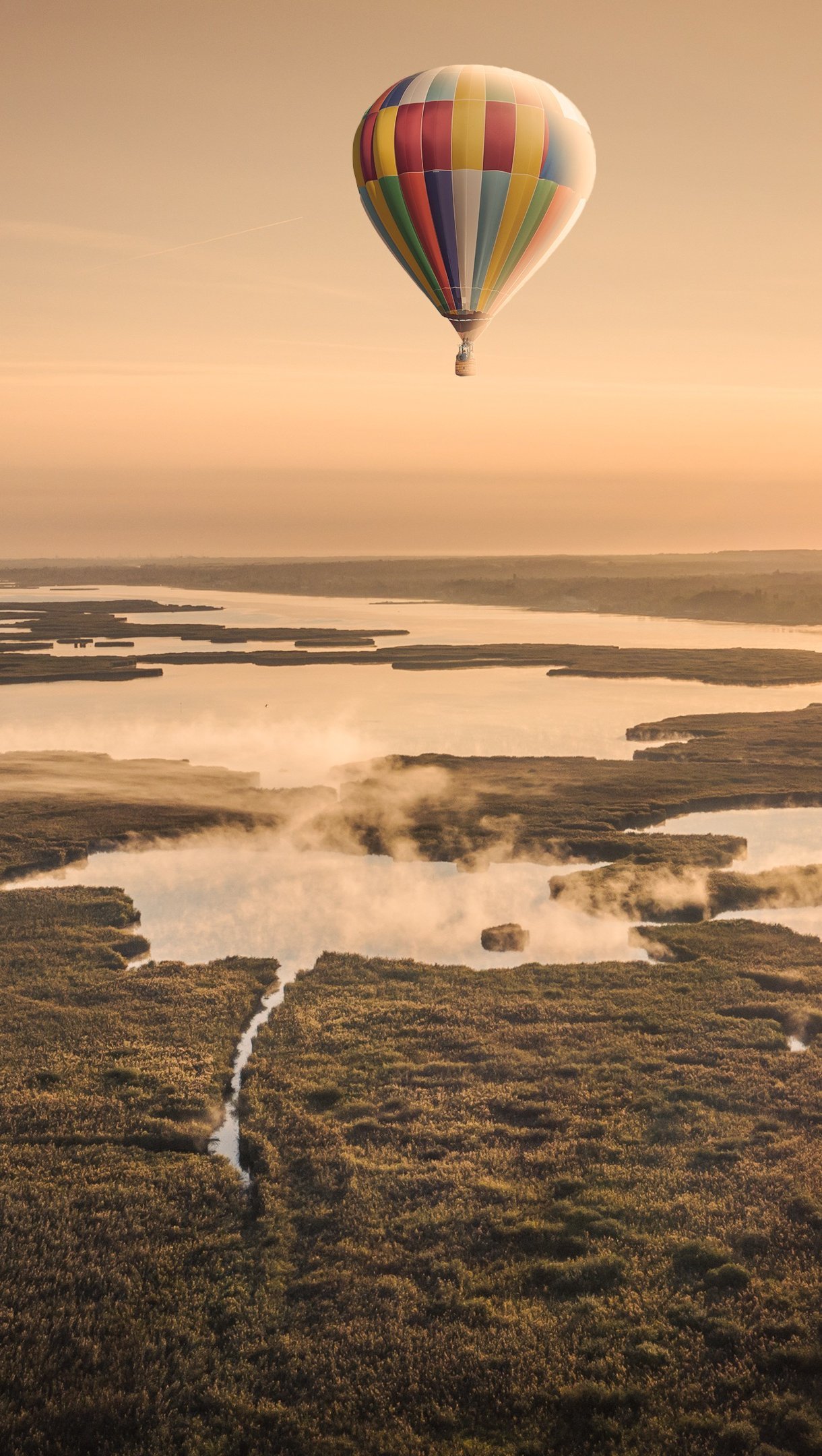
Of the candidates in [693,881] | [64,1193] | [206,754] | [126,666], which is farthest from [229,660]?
[64,1193]

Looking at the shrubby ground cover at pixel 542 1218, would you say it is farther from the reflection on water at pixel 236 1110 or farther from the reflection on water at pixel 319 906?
the reflection on water at pixel 319 906

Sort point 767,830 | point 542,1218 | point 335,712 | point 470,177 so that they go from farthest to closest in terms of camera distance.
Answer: point 335,712 → point 470,177 → point 767,830 → point 542,1218

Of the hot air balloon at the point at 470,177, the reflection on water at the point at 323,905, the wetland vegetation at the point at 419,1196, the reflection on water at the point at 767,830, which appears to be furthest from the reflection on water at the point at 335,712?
the wetland vegetation at the point at 419,1196

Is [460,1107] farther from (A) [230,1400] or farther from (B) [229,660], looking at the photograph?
(B) [229,660]

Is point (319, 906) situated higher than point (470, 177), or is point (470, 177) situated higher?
point (470, 177)

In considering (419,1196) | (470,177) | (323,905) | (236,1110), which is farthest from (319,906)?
(470,177)

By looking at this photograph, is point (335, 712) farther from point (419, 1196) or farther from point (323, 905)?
point (419, 1196)
